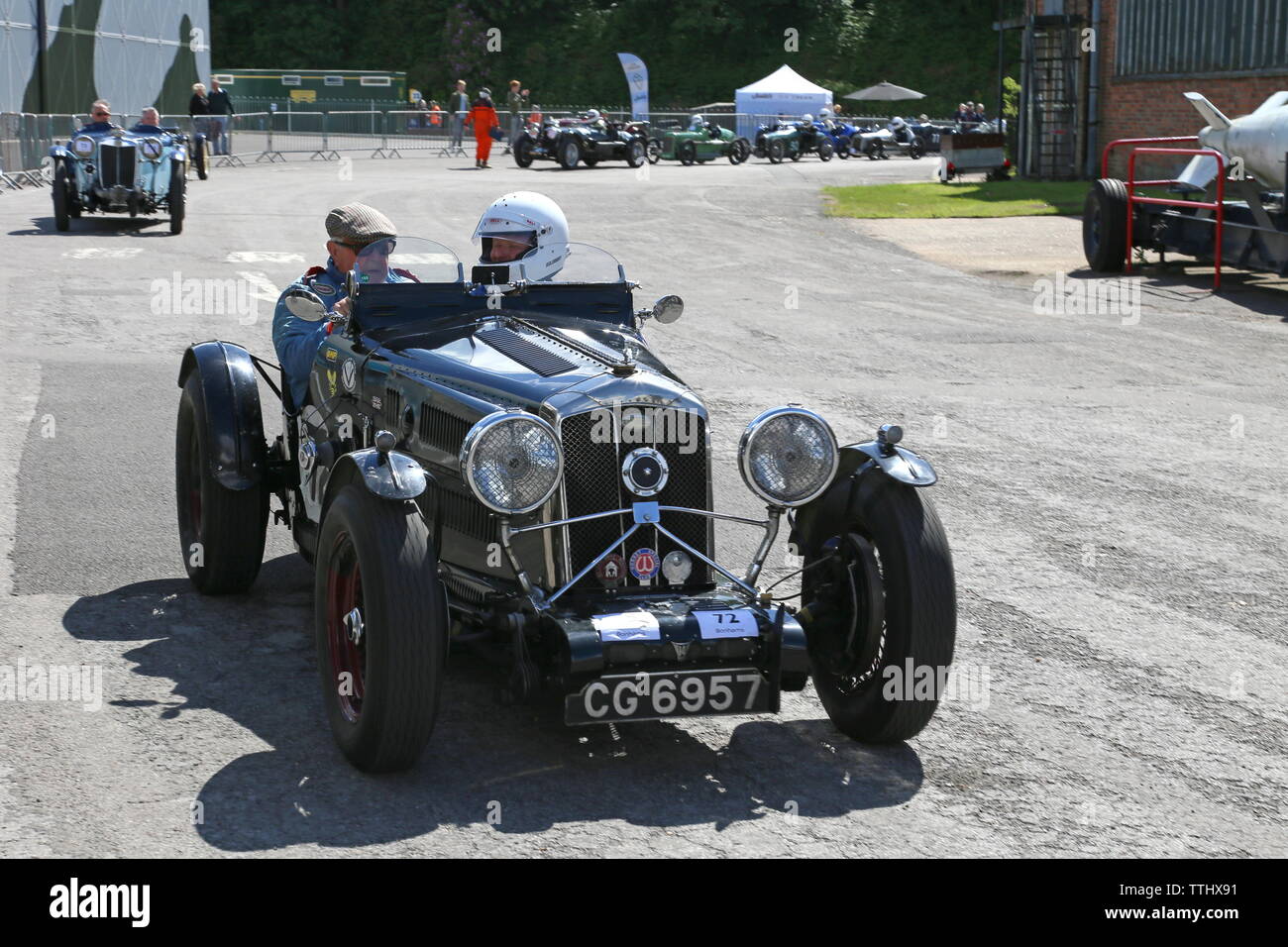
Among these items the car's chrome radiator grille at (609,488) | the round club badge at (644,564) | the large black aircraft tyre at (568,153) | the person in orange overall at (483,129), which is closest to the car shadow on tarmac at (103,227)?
the person in orange overall at (483,129)

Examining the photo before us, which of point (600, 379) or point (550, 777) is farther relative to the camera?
point (600, 379)

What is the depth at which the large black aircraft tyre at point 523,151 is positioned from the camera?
37.8 m

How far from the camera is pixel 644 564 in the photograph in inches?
201

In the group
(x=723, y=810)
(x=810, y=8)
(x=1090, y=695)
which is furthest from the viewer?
(x=810, y=8)

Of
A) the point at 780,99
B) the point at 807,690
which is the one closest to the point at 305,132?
the point at 780,99

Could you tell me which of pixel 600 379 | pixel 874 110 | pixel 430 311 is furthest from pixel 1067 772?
pixel 874 110

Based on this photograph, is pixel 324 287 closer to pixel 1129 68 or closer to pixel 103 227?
pixel 103 227

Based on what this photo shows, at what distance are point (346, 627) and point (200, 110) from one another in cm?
3347

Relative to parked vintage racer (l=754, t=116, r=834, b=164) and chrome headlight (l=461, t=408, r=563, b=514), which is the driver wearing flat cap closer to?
chrome headlight (l=461, t=408, r=563, b=514)

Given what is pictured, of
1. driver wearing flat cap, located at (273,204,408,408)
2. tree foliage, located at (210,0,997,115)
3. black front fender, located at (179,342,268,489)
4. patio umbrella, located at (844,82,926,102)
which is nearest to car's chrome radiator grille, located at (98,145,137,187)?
driver wearing flat cap, located at (273,204,408,408)

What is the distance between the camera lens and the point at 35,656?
231 inches

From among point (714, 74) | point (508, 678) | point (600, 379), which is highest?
point (714, 74)

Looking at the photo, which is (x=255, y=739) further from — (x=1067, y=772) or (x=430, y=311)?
(x=1067, y=772)

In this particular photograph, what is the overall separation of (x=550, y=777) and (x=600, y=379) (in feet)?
4.17
